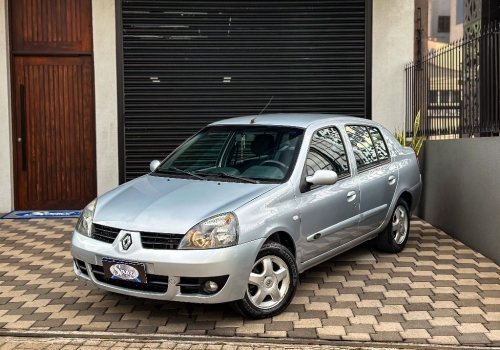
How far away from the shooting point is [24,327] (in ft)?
15.7

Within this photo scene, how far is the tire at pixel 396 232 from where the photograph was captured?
6.93m

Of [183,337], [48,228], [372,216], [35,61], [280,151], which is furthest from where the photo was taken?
[35,61]

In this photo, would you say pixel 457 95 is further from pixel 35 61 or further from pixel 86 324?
pixel 35 61

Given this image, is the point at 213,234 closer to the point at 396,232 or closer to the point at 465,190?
the point at 396,232

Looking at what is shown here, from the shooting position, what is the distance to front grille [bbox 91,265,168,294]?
181 inches

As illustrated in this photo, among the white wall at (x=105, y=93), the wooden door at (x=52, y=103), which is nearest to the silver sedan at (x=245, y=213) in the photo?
the white wall at (x=105, y=93)

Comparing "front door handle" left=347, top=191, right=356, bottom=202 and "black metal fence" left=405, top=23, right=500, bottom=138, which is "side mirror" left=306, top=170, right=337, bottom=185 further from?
"black metal fence" left=405, top=23, right=500, bottom=138

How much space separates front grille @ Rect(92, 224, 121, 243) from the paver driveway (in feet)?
2.10

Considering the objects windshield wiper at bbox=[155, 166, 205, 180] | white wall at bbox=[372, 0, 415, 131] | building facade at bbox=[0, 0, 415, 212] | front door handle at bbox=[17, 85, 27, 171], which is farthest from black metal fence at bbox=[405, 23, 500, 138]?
front door handle at bbox=[17, 85, 27, 171]

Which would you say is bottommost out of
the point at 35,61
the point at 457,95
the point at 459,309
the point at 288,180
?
the point at 459,309

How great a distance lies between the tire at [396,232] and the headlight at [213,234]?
8.89 ft

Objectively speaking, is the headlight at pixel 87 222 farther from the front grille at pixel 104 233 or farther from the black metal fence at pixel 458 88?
the black metal fence at pixel 458 88

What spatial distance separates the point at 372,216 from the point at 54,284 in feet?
10.2

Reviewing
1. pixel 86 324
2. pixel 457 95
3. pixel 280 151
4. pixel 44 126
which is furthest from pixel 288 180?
pixel 44 126
